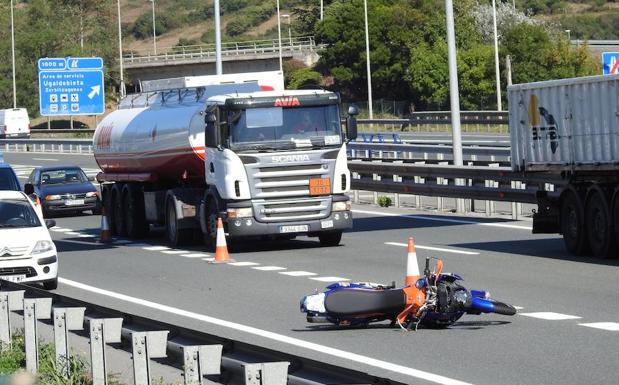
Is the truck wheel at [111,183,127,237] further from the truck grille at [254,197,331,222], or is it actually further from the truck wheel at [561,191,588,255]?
the truck wheel at [561,191,588,255]

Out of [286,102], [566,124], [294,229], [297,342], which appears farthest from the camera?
[294,229]

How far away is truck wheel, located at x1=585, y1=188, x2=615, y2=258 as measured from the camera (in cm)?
2045

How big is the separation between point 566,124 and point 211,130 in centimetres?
587

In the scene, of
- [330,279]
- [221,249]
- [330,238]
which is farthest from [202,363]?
[330,238]

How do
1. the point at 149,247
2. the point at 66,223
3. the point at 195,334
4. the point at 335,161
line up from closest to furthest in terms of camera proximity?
the point at 195,334, the point at 335,161, the point at 149,247, the point at 66,223

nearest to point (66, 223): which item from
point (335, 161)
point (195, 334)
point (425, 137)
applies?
point (335, 161)

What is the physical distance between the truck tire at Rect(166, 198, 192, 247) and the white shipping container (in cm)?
635

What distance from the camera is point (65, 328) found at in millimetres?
10641

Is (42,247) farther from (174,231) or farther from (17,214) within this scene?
(174,231)

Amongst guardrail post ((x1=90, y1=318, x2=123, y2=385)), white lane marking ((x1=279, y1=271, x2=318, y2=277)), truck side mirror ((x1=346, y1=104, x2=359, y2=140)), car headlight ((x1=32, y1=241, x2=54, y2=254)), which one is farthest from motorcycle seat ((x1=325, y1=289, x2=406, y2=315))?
truck side mirror ((x1=346, y1=104, x2=359, y2=140))

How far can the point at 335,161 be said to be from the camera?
2464cm

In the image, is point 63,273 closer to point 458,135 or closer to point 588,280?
point 588,280

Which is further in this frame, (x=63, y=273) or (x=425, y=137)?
(x=425, y=137)

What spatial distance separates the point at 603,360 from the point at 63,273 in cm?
1252
